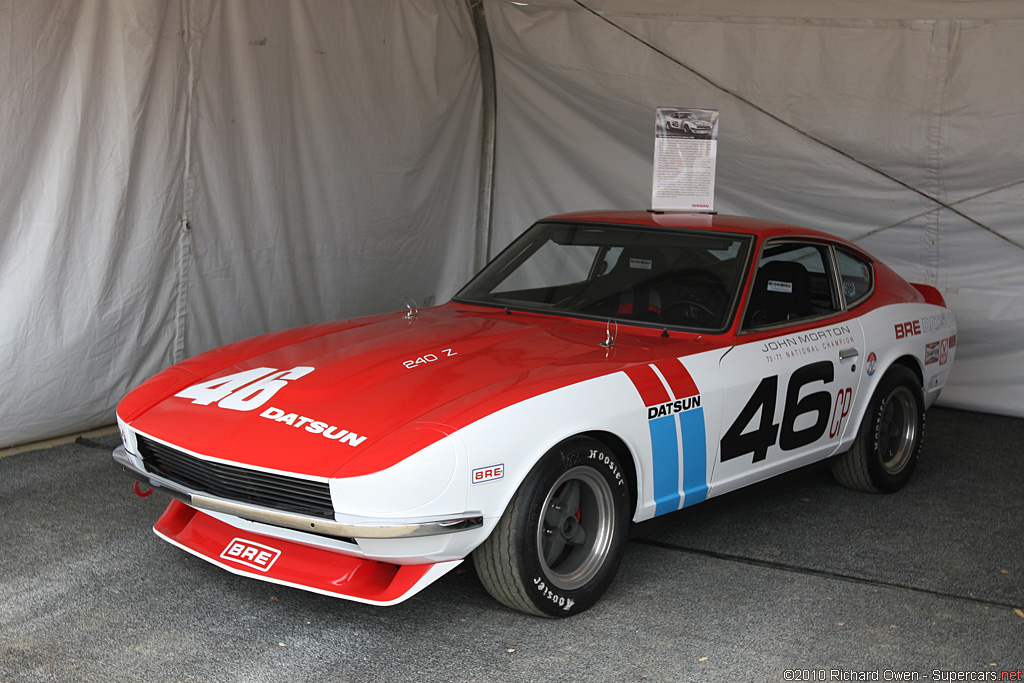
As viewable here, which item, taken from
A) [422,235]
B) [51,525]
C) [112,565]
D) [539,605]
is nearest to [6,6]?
[51,525]

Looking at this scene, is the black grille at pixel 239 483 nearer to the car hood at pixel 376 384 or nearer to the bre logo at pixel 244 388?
the car hood at pixel 376 384

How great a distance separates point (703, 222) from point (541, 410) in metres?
1.74

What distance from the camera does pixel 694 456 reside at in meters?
3.56

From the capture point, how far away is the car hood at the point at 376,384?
9.50 ft

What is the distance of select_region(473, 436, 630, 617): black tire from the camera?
3043 millimetres

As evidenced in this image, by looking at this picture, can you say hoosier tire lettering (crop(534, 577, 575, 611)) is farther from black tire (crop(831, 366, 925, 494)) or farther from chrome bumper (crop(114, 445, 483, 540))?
black tire (crop(831, 366, 925, 494))

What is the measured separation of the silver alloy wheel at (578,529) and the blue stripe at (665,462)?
0.23 meters

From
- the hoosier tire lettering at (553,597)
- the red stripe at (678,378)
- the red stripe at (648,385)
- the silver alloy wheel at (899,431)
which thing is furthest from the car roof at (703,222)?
the hoosier tire lettering at (553,597)

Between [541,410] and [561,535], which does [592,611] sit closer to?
[561,535]

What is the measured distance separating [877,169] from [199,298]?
178 inches

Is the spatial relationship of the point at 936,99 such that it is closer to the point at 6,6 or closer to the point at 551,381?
the point at 551,381

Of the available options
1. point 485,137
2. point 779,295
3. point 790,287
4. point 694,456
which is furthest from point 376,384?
point 485,137

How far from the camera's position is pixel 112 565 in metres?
3.66

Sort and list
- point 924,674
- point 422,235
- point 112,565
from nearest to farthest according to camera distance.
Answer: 1. point 924,674
2. point 112,565
3. point 422,235
